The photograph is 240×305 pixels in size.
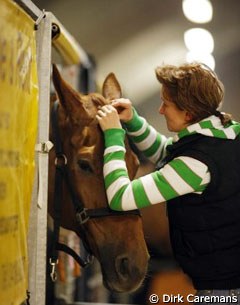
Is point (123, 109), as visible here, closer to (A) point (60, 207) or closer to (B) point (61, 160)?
(B) point (61, 160)

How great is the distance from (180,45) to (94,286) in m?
1.07

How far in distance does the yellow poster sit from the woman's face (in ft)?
1.33

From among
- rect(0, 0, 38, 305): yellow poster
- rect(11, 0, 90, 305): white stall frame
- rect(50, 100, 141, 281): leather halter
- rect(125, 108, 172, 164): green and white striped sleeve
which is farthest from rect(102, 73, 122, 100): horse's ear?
rect(0, 0, 38, 305): yellow poster

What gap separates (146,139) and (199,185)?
34 centimetres

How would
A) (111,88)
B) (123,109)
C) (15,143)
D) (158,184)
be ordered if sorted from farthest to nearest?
(111,88), (123,109), (158,184), (15,143)

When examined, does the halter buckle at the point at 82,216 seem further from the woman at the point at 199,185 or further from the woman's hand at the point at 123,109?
the woman's hand at the point at 123,109

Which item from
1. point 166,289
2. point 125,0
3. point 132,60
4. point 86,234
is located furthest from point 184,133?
point 125,0

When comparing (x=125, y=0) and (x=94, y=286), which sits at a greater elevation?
(x=125, y=0)

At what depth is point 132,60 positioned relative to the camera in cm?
175

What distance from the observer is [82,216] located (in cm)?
110

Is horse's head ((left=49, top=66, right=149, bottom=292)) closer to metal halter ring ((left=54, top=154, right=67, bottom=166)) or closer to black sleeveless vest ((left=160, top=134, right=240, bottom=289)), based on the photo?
metal halter ring ((left=54, top=154, right=67, bottom=166))

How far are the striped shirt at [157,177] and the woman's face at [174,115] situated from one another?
5cm

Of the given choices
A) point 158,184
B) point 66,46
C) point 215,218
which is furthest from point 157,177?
point 66,46

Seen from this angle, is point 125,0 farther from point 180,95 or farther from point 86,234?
point 86,234
